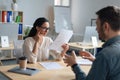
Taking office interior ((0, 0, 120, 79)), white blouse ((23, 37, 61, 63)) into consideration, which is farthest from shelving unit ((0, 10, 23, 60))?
white blouse ((23, 37, 61, 63))

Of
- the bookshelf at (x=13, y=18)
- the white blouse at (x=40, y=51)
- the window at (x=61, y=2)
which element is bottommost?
the white blouse at (x=40, y=51)

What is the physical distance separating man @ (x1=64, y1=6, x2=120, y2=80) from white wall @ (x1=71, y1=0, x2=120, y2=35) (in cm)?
548

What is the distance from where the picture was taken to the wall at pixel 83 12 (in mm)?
7043

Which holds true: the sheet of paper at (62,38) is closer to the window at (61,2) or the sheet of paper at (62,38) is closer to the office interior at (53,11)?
the office interior at (53,11)

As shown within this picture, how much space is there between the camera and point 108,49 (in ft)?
4.55

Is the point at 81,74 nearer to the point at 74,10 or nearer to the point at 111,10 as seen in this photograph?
the point at 111,10

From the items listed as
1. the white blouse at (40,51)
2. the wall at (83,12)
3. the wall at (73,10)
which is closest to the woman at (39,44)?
the white blouse at (40,51)

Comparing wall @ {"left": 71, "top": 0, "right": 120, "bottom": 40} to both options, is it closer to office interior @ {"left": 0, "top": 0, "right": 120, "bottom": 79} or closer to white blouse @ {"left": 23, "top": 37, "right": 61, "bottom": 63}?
office interior @ {"left": 0, "top": 0, "right": 120, "bottom": 79}

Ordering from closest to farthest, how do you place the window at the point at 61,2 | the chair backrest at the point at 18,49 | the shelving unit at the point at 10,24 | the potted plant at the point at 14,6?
1. the chair backrest at the point at 18,49
2. the shelving unit at the point at 10,24
3. the potted plant at the point at 14,6
4. the window at the point at 61,2

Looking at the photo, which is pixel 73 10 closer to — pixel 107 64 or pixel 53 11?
pixel 53 11

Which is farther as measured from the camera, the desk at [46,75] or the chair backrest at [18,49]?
the chair backrest at [18,49]

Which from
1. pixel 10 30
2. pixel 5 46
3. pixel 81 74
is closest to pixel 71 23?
pixel 10 30

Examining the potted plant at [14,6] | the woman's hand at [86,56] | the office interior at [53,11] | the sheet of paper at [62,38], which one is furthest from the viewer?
Answer: the office interior at [53,11]

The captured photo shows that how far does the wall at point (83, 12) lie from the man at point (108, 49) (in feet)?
18.0
